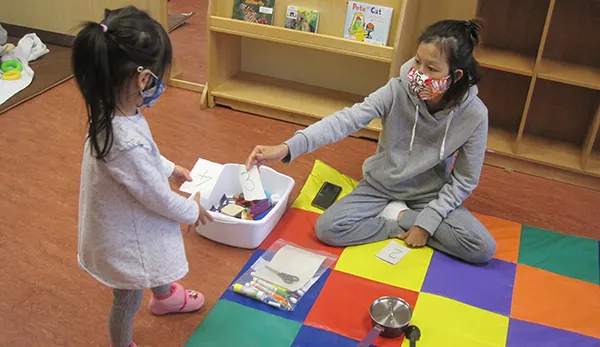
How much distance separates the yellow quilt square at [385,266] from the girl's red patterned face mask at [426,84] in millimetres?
506

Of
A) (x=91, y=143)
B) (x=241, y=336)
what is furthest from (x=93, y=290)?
(x=91, y=143)

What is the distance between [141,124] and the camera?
132 centimetres

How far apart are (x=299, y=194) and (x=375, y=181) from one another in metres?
0.31

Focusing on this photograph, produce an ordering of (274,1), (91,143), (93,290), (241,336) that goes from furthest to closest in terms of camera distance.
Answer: (274,1)
(93,290)
(241,336)
(91,143)

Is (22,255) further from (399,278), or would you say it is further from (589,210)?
(589,210)

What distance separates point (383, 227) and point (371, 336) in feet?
1.63

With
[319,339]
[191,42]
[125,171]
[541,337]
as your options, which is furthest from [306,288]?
[191,42]

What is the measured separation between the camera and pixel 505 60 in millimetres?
2539

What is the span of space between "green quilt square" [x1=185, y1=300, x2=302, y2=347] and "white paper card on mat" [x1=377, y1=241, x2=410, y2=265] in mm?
405

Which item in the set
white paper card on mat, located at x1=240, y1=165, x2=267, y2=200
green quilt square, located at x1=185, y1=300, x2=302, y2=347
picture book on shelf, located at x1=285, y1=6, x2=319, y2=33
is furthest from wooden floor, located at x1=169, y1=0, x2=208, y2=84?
green quilt square, located at x1=185, y1=300, x2=302, y2=347

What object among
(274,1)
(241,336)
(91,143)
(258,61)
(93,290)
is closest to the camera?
(91,143)

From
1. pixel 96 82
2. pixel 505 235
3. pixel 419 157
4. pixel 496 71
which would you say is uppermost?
pixel 96 82

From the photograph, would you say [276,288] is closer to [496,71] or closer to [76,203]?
[76,203]

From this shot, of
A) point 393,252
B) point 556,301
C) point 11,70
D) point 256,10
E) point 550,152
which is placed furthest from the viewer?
point 11,70
